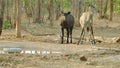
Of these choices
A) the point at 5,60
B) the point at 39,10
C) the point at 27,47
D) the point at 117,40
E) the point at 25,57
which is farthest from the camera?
the point at 39,10

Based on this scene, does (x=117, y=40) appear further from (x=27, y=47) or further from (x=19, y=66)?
(x=19, y=66)

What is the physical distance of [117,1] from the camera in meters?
46.2

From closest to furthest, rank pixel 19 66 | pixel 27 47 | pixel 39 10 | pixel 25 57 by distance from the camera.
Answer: pixel 19 66
pixel 25 57
pixel 27 47
pixel 39 10

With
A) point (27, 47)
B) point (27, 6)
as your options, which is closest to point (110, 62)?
point (27, 47)

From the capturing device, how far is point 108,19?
1777 inches

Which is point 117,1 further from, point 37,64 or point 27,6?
point 37,64

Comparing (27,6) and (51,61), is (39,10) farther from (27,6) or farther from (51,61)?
(51,61)

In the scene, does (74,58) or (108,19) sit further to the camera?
(108,19)

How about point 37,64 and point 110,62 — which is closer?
point 37,64

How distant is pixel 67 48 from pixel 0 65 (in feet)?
20.7

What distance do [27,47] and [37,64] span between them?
17.4 feet

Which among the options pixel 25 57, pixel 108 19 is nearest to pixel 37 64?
pixel 25 57

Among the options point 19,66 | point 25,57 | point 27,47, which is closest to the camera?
point 19,66

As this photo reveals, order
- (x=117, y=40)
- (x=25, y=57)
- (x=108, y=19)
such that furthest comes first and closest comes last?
(x=108, y=19), (x=117, y=40), (x=25, y=57)
